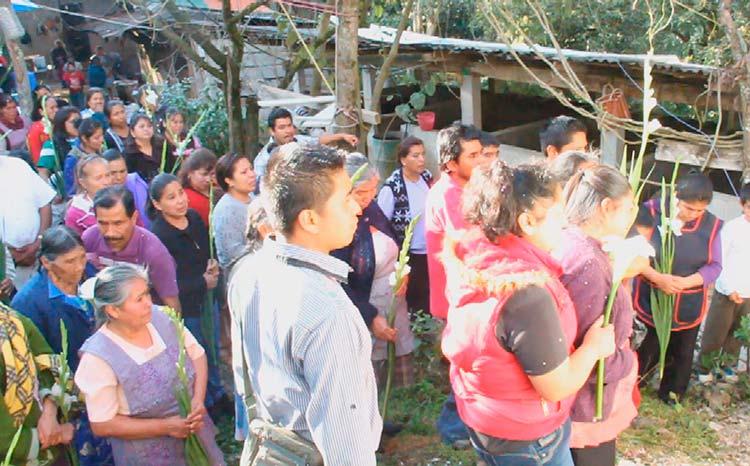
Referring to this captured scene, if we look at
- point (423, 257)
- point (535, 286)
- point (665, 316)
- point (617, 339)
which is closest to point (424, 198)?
point (423, 257)

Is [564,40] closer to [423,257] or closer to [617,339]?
[423,257]

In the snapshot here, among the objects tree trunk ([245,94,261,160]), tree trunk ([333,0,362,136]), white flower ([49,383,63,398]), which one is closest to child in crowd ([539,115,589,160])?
tree trunk ([333,0,362,136])

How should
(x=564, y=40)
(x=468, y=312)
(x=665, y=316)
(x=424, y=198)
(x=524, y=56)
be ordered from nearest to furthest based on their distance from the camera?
1. (x=468, y=312)
2. (x=665, y=316)
3. (x=424, y=198)
4. (x=524, y=56)
5. (x=564, y=40)

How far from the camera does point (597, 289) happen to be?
2.24m

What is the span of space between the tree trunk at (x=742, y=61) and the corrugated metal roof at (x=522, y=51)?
859 millimetres

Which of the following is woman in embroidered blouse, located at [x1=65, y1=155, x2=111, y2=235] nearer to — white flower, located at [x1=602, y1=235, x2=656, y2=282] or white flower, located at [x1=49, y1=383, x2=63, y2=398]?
white flower, located at [x1=49, y1=383, x2=63, y2=398]

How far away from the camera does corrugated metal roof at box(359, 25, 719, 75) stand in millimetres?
5254

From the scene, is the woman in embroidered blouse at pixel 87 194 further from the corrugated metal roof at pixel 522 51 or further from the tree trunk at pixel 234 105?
the tree trunk at pixel 234 105

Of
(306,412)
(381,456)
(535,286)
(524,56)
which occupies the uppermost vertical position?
(524,56)

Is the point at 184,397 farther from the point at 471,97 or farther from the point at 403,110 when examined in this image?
the point at 403,110

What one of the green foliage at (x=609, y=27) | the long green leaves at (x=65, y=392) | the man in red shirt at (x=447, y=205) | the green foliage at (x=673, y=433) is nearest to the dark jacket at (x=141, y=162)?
the man in red shirt at (x=447, y=205)

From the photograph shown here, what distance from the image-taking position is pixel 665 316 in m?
3.38

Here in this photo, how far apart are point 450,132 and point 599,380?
156 centimetres

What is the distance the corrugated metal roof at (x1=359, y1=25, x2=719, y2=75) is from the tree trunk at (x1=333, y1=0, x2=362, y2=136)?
107 centimetres
